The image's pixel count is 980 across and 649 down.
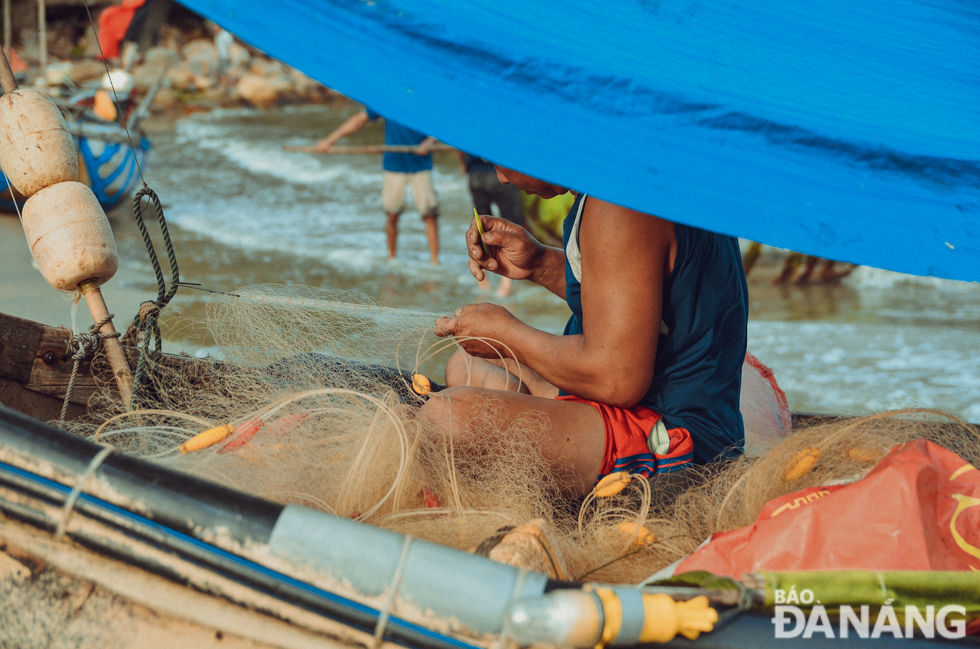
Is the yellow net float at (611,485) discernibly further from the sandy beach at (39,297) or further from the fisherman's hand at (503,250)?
the sandy beach at (39,297)

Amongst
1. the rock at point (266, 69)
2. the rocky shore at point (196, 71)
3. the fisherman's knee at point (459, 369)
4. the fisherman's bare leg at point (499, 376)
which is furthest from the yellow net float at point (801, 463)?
the rock at point (266, 69)

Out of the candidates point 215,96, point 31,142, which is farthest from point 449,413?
point 215,96

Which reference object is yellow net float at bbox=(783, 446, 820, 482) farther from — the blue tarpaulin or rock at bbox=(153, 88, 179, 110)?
rock at bbox=(153, 88, 179, 110)

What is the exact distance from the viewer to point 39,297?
5277 mm

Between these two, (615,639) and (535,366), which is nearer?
(615,639)

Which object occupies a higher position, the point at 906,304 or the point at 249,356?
the point at 906,304

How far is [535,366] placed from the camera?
189 cm

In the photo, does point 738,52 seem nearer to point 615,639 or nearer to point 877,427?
point 877,427

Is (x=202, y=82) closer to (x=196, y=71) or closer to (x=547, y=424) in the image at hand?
(x=196, y=71)

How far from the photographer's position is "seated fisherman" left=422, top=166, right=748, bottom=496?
164 cm

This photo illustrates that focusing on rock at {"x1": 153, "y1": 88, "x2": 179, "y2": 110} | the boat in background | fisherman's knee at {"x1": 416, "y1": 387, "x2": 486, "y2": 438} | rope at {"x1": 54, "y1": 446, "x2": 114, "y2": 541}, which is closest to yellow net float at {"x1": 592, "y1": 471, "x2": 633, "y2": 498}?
fisherman's knee at {"x1": 416, "y1": 387, "x2": 486, "y2": 438}

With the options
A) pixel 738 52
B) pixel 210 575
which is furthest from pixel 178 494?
pixel 738 52

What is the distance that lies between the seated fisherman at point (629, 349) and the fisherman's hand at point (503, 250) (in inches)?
11.2

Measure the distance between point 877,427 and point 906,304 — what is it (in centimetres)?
613
